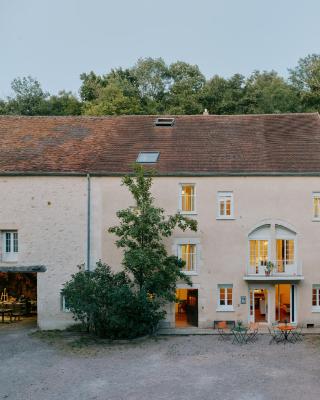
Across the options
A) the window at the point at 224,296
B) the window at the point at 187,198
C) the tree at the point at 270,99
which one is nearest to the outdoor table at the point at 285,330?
the window at the point at 224,296

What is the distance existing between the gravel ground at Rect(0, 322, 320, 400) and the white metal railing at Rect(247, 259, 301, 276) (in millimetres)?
3545

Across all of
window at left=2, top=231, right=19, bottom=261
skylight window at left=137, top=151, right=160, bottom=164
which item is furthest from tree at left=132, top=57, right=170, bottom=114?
window at left=2, top=231, right=19, bottom=261

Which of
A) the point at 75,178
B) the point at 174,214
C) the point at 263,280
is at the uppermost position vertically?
the point at 75,178

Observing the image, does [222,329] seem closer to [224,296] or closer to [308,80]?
[224,296]

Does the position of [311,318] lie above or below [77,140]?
below

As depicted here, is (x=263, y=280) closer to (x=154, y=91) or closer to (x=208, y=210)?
(x=208, y=210)

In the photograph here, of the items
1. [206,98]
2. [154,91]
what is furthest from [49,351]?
[154,91]

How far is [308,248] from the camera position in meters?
25.3

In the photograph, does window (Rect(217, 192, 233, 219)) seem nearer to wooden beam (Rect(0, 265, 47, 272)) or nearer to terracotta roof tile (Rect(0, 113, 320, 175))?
terracotta roof tile (Rect(0, 113, 320, 175))

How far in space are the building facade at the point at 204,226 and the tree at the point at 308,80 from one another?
938 inches

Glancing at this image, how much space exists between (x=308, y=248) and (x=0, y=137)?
19.3 m

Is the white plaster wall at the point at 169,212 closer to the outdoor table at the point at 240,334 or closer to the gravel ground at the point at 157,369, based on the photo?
the outdoor table at the point at 240,334

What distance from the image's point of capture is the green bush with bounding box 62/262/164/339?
2220 centimetres

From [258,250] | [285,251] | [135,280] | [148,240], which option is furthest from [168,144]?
[285,251]
